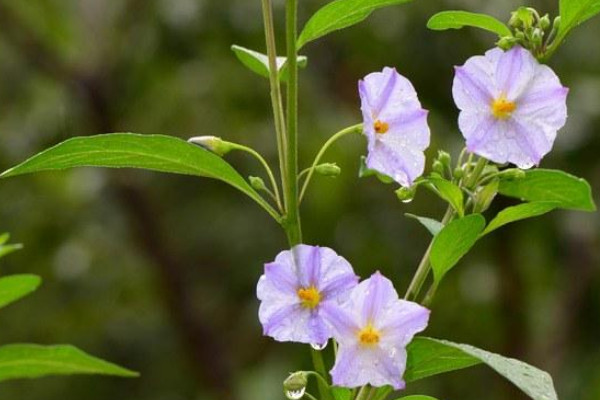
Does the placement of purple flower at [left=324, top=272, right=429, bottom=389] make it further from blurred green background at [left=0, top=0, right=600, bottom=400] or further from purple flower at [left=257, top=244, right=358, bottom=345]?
blurred green background at [left=0, top=0, right=600, bottom=400]

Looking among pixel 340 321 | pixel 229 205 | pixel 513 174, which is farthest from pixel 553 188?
pixel 229 205

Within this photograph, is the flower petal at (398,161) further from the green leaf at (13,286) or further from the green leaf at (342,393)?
the green leaf at (13,286)

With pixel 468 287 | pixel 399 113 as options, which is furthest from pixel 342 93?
pixel 399 113

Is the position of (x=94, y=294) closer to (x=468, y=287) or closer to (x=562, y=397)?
(x=468, y=287)

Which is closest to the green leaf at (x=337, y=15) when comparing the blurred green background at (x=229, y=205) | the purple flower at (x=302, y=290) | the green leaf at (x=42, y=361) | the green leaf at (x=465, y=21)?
the green leaf at (x=465, y=21)

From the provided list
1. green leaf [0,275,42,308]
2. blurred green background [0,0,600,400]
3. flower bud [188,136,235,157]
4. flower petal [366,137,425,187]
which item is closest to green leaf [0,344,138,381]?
green leaf [0,275,42,308]
